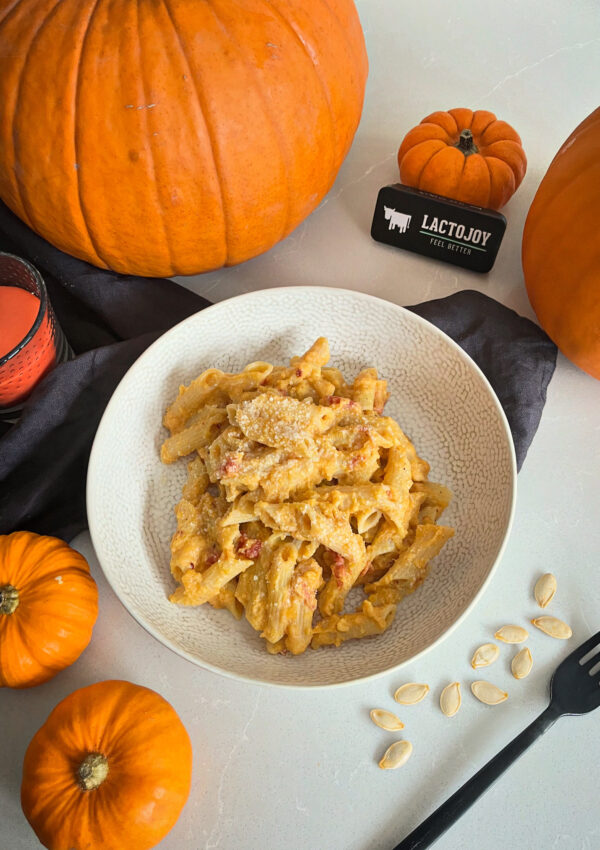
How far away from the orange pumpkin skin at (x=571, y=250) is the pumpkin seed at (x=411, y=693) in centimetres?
63

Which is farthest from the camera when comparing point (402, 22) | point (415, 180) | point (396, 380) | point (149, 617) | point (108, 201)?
point (402, 22)

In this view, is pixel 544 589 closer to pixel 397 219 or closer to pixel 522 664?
pixel 522 664

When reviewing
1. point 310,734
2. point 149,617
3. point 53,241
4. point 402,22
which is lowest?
point 310,734

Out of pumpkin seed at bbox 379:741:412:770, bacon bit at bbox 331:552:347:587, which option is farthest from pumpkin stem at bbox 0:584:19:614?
pumpkin seed at bbox 379:741:412:770

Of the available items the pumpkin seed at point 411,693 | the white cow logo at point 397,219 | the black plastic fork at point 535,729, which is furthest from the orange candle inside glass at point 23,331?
the black plastic fork at point 535,729

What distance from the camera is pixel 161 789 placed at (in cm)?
89

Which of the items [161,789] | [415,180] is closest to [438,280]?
[415,180]

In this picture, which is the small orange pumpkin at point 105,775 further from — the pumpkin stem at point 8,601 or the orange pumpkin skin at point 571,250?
the orange pumpkin skin at point 571,250

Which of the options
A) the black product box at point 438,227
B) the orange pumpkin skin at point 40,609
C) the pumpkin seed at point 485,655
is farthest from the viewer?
the black product box at point 438,227

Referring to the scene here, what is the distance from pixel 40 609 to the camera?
3.22ft

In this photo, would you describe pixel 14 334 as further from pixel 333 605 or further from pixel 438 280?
pixel 438 280

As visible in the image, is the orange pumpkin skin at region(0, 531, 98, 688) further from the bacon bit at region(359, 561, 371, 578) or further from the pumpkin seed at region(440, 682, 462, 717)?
the pumpkin seed at region(440, 682, 462, 717)

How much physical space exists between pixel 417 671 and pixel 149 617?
0.42 meters

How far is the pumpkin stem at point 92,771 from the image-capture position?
870mm
